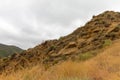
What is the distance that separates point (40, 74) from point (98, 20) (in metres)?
28.5

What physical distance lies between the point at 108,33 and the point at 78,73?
19.9 metres

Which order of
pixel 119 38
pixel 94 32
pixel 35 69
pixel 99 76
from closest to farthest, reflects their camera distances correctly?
pixel 99 76 < pixel 35 69 < pixel 119 38 < pixel 94 32

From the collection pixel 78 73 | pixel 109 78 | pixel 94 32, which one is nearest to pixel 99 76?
pixel 109 78

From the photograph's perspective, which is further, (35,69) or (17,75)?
(35,69)

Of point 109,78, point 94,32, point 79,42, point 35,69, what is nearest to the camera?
point 109,78

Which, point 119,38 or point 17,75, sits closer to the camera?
point 17,75

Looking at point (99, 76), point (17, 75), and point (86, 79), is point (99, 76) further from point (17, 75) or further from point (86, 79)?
point (17, 75)

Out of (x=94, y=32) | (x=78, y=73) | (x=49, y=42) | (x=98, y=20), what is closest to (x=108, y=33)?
(x=94, y=32)

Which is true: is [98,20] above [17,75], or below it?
above

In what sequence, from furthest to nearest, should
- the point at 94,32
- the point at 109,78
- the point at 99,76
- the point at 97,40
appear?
the point at 94,32 < the point at 97,40 < the point at 99,76 < the point at 109,78

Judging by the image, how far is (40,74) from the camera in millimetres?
8445

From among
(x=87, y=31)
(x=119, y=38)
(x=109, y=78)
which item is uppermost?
(x=87, y=31)

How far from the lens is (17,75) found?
788 centimetres

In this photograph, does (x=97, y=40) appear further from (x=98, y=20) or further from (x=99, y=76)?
(x=99, y=76)
